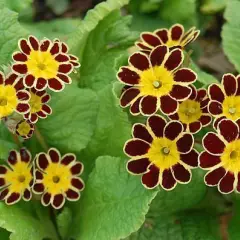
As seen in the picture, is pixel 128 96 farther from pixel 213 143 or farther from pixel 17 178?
pixel 17 178

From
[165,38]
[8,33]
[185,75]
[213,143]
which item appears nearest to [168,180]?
[213,143]

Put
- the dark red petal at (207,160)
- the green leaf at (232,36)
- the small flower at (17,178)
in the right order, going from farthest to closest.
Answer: the green leaf at (232,36) → the small flower at (17,178) → the dark red petal at (207,160)

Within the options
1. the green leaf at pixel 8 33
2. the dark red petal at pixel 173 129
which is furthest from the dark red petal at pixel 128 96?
the green leaf at pixel 8 33

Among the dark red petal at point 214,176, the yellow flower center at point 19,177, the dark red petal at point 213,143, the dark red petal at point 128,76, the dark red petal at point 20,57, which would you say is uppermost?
the dark red petal at point 20,57

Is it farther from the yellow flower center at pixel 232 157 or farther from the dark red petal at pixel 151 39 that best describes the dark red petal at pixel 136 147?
the dark red petal at pixel 151 39

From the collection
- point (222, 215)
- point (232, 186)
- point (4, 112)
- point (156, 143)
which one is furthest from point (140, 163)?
point (222, 215)

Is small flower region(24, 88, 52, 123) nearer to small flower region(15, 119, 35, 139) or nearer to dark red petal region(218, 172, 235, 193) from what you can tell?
small flower region(15, 119, 35, 139)

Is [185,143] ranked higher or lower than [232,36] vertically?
higher
